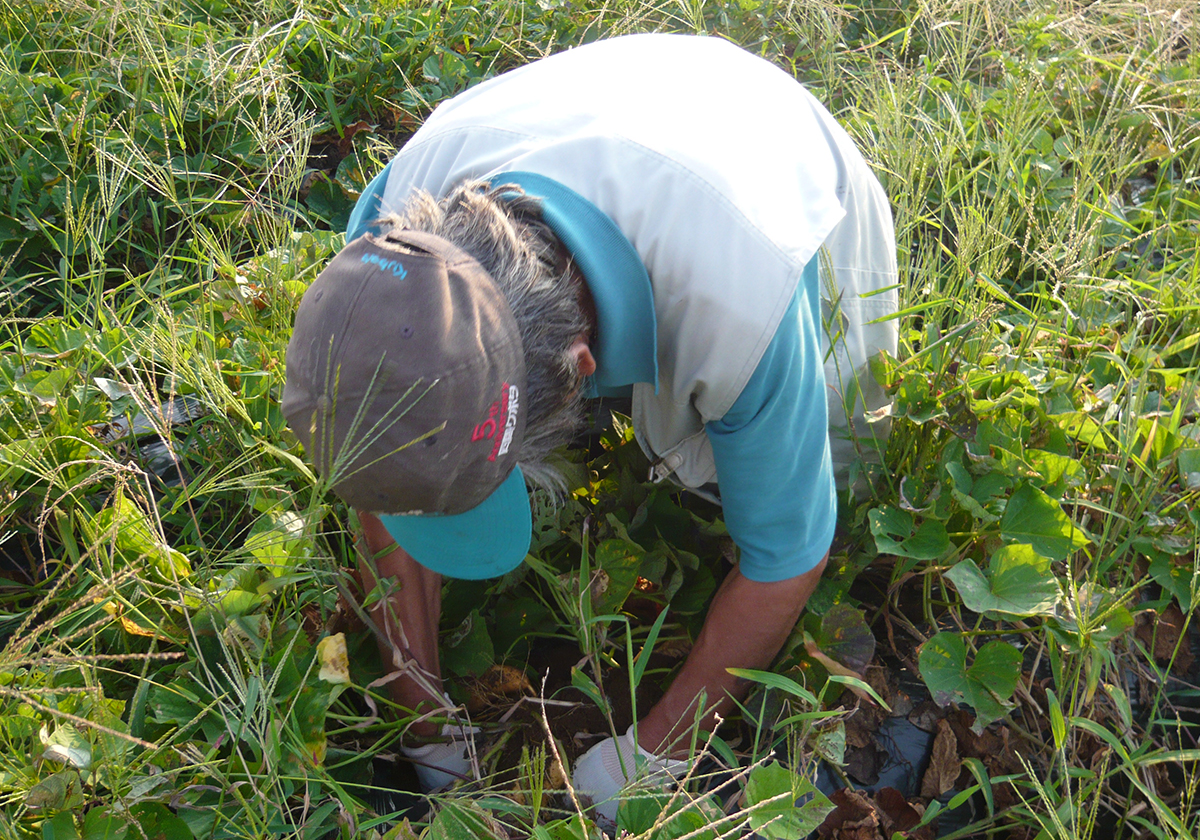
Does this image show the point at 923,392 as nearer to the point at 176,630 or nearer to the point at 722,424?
the point at 722,424

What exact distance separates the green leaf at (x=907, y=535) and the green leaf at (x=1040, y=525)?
0.34 ft

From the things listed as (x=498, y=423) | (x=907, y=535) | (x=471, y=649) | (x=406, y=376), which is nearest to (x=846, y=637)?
(x=907, y=535)

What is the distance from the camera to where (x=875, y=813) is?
1.37 m

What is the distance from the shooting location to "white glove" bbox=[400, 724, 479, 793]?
1517 mm

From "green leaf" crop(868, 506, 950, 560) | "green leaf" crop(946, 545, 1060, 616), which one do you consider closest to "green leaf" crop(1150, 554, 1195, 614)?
"green leaf" crop(946, 545, 1060, 616)

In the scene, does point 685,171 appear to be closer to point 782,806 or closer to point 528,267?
point 528,267

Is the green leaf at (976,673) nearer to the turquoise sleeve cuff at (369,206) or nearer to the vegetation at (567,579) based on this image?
the vegetation at (567,579)

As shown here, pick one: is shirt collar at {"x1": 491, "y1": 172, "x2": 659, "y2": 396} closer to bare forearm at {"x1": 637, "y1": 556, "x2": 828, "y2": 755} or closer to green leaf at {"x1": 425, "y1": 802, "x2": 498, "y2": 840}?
bare forearm at {"x1": 637, "y1": 556, "x2": 828, "y2": 755}

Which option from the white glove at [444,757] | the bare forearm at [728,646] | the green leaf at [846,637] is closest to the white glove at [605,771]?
the bare forearm at [728,646]

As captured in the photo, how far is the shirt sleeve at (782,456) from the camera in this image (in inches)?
46.8

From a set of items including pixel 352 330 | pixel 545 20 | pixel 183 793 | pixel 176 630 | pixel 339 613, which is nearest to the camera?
pixel 352 330

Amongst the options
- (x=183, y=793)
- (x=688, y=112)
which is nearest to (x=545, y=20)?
(x=688, y=112)

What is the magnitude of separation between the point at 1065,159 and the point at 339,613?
2.19 meters

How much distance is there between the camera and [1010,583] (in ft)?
4.45
